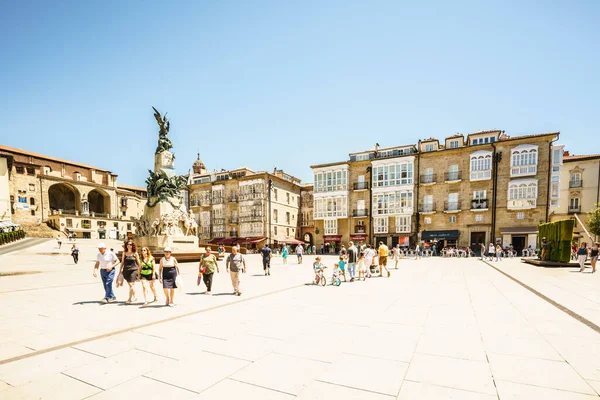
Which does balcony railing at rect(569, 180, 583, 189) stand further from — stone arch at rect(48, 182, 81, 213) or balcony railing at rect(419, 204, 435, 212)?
stone arch at rect(48, 182, 81, 213)

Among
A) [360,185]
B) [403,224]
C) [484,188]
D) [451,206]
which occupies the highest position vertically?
[360,185]

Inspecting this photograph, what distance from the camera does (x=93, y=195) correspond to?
57906mm

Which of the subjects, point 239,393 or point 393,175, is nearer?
point 239,393

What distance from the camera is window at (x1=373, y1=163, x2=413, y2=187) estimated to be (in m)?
35.2

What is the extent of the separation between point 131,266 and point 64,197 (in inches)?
2407

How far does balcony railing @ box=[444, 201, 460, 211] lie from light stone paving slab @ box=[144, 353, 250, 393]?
34.2m

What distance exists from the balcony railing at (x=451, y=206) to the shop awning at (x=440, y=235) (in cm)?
263

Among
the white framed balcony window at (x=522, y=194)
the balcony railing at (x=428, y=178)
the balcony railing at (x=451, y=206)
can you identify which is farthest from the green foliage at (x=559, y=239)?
the balcony railing at (x=428, y=178)

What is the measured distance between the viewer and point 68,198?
53469 mm

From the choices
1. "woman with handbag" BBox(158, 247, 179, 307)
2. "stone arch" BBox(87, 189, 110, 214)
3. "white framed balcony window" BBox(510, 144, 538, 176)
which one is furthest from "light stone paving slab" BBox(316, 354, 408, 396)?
"stone arch" BBox(87, 189, 110, 214)

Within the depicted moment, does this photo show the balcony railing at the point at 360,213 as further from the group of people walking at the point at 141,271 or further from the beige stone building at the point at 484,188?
the group of people walking at the point at 141,271

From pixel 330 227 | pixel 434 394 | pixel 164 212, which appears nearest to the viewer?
A: pixel 434 394

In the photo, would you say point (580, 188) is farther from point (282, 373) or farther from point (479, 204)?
point (282, 373)

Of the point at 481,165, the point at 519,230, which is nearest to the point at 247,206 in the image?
the point at 481,165
